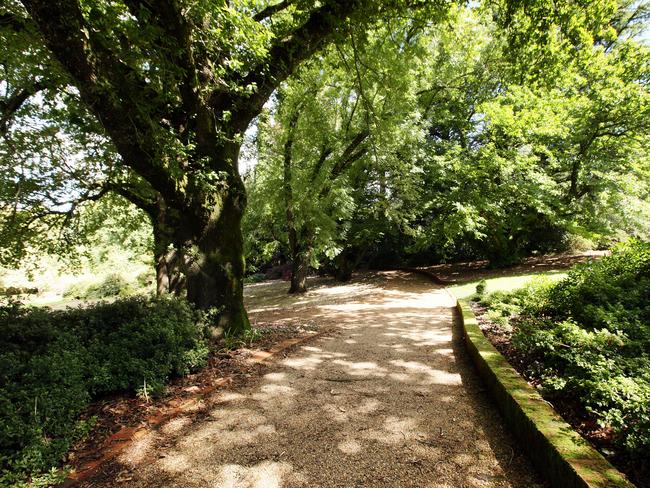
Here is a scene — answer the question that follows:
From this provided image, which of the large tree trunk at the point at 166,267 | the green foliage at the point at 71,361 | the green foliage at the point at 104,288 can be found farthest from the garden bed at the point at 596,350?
the green foliage at the point at 104,288

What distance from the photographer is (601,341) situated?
9.96ft

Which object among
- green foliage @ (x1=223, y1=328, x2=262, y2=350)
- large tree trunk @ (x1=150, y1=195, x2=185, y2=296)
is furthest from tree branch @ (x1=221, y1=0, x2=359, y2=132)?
large tree trunk @ (x1=150, y1=195, x2=185, y2=296)

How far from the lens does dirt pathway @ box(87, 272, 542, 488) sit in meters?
2.37

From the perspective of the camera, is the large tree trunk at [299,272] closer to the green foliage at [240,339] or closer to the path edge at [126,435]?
the green foliage at [240,339]

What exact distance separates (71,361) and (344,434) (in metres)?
2.72

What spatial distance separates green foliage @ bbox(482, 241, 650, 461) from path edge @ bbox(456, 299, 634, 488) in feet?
0.73

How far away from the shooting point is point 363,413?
3.20 meters

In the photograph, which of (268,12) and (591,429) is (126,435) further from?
(268,12)

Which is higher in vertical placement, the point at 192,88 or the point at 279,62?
the point at 279,62

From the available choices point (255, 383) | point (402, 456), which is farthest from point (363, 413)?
point (255, 383)

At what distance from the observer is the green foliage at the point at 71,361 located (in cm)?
241

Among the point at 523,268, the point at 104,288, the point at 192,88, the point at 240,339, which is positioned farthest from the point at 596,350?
the point at 104,288

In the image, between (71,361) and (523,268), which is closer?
(71,361)

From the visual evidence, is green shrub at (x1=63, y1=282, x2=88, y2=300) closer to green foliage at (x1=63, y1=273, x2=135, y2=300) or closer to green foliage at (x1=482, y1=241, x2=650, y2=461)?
green foliage at (x1=63, y1=273, x2=135, y2=300)
